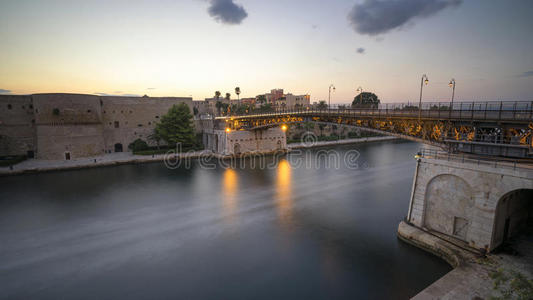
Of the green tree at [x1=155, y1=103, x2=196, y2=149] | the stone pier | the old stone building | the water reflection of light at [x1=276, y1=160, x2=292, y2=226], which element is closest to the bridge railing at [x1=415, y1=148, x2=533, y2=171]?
the water reflection of light at [x1=276, y1=160, x2=292, y2=226]

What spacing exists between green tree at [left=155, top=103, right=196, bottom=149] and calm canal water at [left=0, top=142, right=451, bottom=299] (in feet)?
50.4

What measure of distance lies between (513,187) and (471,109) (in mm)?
6398

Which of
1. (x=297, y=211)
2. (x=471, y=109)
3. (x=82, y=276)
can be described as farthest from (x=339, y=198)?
(x=82, y=276)

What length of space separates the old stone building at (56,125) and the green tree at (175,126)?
935 cm

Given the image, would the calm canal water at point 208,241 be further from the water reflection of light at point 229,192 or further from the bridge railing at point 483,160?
the bridge railing at point 483,160

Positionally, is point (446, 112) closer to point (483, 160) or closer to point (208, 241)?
point (483, 160)

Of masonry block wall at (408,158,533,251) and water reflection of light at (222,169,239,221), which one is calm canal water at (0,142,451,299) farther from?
masonry block wall at (408,158,533,251)

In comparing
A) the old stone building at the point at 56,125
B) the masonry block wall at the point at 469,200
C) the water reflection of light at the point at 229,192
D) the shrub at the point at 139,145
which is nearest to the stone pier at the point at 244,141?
the water reflection of light at the point at 229,192

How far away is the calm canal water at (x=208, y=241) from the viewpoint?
40.9 feet

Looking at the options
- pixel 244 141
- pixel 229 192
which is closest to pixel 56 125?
pixel 244 141

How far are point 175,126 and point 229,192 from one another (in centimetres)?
2352

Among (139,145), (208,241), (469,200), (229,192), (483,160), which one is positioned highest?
(483,160)

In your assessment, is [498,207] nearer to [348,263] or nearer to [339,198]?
[348,263]

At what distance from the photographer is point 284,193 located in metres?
26.4
